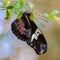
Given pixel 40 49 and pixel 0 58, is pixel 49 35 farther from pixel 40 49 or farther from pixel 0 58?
pixel 40 49

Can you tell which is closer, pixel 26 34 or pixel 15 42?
pixel 26 34

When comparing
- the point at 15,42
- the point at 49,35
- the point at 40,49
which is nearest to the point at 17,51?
the point at 15,42

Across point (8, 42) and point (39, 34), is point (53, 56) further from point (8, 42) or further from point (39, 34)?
point (39, 34)

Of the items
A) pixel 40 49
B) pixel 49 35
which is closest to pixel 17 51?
pixel 49 35

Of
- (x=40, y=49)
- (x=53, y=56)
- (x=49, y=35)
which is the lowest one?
(x=53, y=56)

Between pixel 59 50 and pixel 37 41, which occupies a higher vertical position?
pixel 37 41

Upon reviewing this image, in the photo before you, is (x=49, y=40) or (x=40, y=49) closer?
(x=40, y=49)
